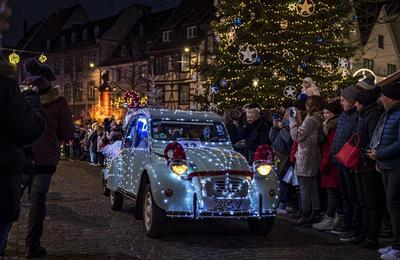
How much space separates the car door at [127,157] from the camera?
10422 millimetres

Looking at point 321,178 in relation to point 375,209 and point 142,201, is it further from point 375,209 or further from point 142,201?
point 142,201

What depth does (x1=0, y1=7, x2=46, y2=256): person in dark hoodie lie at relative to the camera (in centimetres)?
355

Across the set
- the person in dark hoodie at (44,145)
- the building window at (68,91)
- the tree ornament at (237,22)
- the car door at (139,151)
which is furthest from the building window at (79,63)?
the person in dark hoodie at (44,145)

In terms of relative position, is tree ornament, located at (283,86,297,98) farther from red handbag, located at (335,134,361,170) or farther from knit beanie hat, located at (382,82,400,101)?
knit beanie hat, located at (382,82,400,101)

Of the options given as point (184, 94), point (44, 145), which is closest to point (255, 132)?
point (44, 145)

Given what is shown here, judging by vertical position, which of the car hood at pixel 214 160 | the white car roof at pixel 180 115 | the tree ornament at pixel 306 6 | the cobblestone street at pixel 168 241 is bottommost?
the cobblestone street at pixel 168 241

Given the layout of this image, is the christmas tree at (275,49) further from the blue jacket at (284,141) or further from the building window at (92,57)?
the building window at (92,57)

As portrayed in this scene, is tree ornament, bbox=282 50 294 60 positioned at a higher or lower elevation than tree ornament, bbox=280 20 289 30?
lower

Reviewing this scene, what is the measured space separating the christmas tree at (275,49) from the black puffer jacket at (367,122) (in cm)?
1312

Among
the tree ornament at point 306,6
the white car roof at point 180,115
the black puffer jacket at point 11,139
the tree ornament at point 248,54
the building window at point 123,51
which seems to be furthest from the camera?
the building window at point 123,51

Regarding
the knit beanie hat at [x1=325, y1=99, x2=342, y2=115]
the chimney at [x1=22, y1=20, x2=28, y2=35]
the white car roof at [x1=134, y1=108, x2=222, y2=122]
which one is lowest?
the white car roof at [x1=134, y1=108, x2=222, y2=122]

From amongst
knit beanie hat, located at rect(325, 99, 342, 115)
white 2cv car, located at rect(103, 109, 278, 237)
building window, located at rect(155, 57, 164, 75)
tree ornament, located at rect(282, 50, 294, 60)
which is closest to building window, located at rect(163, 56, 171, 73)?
building window, located at rect(155, 57, 164, 75)

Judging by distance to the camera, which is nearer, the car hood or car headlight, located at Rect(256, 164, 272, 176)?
the car hood

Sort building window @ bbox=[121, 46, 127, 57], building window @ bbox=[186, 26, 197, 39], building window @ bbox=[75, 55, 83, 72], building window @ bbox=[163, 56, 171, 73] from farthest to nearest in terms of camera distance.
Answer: building window @ bbox=[75, 55, 83, 72] < building window @ bbox=[121, 46, 127, 57] < building window @ bbox=[163, 56, 171, 73] < building window @ bbox=[186, 26, 197, 39]
